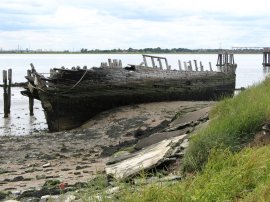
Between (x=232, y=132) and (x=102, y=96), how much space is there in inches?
544

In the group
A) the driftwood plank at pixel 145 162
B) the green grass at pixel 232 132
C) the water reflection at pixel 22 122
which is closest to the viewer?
the green grass at pixel 232 132

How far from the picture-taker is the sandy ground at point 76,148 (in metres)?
10.2

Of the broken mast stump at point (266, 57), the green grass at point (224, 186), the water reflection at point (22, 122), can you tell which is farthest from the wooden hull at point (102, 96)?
the broken mast stump at point (266, 57)

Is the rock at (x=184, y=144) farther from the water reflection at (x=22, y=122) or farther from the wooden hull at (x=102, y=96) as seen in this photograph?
the water reflection at (x=22, y=122)

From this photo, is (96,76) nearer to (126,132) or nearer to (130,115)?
(130,115)

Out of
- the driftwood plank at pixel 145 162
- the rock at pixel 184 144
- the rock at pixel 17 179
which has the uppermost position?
the rock at pixel 184 144

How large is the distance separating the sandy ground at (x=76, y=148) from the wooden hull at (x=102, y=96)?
51 cm

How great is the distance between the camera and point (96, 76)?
20875 mm

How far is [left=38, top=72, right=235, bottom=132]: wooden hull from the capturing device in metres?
20.4

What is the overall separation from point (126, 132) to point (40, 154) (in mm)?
3768

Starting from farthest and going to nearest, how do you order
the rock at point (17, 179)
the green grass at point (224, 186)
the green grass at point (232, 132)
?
the rock at point (17, 179), the green grass at point (232, 132), the green grass at point (224, 186)

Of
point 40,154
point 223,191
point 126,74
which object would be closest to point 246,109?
point 223,191

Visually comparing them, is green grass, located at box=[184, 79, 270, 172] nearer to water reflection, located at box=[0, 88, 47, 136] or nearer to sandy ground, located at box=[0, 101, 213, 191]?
sandy ground, located at box=[0, 101, 213, 191]

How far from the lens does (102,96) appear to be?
21156 millimetres
